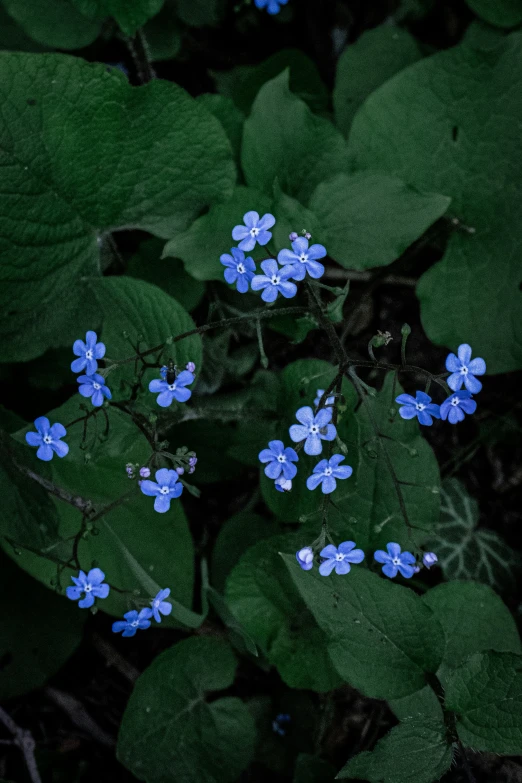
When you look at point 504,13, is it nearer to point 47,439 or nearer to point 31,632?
point 47,439

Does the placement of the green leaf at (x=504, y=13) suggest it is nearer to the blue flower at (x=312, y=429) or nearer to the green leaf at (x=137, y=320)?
the green leaf at (x=137, y=320)

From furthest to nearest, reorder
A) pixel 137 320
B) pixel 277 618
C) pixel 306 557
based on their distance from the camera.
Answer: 1. pixel 277 618
2. pixel 137 320
3. pixel 306 557

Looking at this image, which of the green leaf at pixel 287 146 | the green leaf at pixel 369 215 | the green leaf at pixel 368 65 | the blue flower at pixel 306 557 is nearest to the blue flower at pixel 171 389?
the blue flower at pixel 306 557

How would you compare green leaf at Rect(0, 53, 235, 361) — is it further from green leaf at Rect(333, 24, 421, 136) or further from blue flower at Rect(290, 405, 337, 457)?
blue flower at Rect(290, 405, 337, 457)

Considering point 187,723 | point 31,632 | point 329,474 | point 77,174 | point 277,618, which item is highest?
point 77,174

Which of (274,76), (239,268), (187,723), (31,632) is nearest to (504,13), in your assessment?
(274,76)

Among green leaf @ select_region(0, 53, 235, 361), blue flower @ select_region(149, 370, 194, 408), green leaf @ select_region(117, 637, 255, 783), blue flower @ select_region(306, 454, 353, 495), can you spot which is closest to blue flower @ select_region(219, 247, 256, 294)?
blue flower @ select_region(149, 370, 194, 408)
